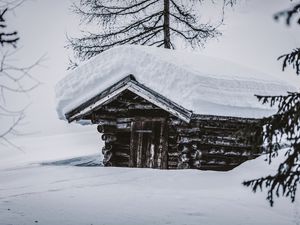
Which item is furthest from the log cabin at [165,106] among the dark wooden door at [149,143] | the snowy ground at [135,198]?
the snowy ground at [135,198]

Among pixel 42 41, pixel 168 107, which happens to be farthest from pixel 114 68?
pixel 42 41

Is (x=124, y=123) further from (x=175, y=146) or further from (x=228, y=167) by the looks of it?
(x=228, y=167)

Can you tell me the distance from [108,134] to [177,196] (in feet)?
16.7

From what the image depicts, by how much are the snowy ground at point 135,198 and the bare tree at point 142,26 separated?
26.1 feet

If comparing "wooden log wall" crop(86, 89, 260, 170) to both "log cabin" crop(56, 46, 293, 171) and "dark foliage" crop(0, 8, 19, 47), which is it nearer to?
"log cabin" crop(56, 46, 293, 171)

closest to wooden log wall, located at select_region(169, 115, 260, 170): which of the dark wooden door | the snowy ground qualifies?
the dark wooden door

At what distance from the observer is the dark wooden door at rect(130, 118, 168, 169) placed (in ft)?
35.3

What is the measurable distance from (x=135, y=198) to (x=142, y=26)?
11.4 m

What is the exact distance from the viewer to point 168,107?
970 centimetres

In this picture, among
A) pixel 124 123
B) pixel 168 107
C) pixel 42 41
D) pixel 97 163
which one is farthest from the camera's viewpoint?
pixel 42 41

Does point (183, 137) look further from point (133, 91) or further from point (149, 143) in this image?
point (133, 91)

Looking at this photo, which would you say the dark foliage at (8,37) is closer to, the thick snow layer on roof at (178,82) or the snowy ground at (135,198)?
the snowy ground at (135,198)

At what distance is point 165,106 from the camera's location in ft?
32.3

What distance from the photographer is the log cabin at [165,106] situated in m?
9.73
